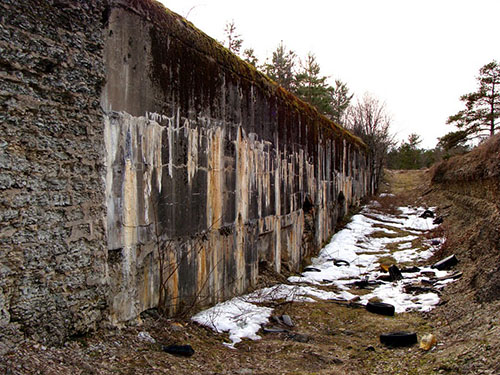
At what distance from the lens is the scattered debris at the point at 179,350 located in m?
3.11

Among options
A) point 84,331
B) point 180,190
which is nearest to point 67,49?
point 180,190

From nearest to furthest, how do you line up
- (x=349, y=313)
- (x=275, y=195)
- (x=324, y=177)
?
(x=349, y=313) → (x=275, y=195) → (x=324, y=177)

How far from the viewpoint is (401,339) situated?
4129mm

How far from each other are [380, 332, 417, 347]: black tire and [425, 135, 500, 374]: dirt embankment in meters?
0.34

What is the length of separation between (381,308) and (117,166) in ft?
13.0

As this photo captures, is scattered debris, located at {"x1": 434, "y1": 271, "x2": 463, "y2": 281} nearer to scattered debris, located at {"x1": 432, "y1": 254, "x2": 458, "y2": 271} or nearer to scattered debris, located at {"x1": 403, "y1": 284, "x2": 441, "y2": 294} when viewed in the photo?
scattered debris, located at {"x1": 403, "y1": 284, "x2": 441, "y2": 294}

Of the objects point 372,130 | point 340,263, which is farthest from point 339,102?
point 340,263

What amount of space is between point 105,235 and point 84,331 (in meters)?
0.69

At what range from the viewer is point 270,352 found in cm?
373

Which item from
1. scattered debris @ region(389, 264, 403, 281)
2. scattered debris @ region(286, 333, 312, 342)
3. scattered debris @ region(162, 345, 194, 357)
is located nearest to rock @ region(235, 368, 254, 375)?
scattered debris @ region(162, 345, 194, 357)

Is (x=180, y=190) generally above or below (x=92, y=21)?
below

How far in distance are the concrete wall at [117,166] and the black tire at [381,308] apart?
1.67 meters

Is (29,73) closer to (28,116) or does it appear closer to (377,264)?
(28,116)

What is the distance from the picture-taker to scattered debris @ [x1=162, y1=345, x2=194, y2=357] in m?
3.11
